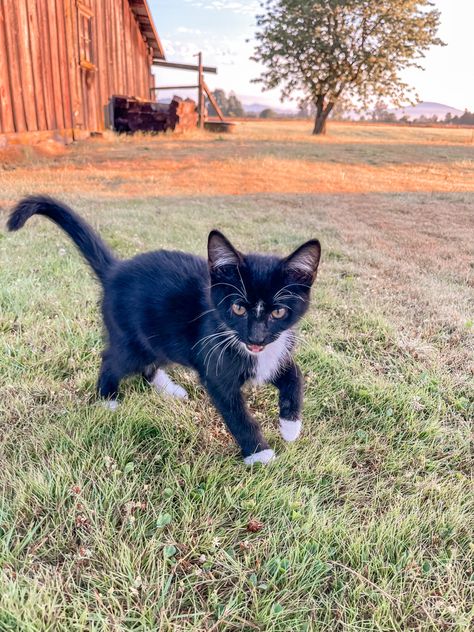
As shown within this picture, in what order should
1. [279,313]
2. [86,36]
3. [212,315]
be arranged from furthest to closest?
[86,36] < [212,315] < [279,313]

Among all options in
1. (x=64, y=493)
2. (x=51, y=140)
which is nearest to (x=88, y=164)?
(x=51, y=140)

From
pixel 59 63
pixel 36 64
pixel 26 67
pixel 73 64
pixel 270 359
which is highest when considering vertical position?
pixel 73 64

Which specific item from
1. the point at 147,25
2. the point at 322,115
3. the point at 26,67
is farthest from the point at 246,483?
the point at 322,115

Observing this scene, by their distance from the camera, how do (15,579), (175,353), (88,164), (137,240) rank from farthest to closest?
(88,164) < (137,240) < (175,353) < (15,579)

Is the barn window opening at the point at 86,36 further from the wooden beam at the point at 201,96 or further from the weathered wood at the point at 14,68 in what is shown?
the wooden beam at the point at 201,96

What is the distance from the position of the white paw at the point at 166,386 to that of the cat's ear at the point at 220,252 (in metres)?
0.94

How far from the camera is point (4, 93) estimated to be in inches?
381

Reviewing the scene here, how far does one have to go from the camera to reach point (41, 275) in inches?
167

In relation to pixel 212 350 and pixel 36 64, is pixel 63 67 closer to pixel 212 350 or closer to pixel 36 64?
pixel 36 64

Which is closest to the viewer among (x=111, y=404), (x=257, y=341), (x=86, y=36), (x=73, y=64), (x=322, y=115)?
(x=257, y=341)

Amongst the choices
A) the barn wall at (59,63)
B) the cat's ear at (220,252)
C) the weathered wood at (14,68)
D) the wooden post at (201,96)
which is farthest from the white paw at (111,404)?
the wooden post at (201,96)

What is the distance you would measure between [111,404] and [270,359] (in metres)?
0.98

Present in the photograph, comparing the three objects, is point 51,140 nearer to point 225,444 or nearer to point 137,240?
point 137,240

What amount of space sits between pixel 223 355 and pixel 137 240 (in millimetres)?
3690
